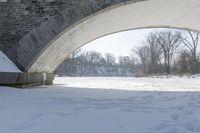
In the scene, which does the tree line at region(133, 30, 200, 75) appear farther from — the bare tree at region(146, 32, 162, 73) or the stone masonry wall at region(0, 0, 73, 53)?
the stone masonry wall at region(0, 0, 73, 53)

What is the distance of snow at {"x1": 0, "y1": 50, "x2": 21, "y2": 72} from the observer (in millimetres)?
8238

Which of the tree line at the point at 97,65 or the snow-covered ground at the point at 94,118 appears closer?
the snow-covered ground at the point at 94,118

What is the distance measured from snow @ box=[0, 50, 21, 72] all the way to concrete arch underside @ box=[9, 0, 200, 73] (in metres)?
0.25

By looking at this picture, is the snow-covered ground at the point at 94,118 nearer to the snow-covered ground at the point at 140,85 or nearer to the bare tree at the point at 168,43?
the snow-covered ground at the point at 140,85

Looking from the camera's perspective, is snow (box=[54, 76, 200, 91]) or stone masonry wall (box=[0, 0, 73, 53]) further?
snow (box=[54, 76, 200, 91])

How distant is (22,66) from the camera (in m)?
9.23

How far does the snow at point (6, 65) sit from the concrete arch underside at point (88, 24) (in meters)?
0.25

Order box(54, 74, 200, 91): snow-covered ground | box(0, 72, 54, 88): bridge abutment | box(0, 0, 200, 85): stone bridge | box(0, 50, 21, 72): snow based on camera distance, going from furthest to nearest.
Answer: box(54, 74, 200, 91): snow-covered ground → box(0, 0, 200, 85): stone bridge → box(0, 50, 21, 72): snow → box(0, 72, 54, 88): bridge abutment

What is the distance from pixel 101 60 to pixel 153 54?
24.5 meters

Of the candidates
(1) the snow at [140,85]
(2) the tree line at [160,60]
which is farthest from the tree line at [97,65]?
(1) the snow at [140,85]

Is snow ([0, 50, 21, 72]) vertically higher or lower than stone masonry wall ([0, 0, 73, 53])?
lower

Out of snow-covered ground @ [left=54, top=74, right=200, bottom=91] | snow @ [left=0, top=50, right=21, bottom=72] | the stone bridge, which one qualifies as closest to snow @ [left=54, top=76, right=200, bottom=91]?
snow-covered ground @ [left=54, top=74, right=200, bottom=91]

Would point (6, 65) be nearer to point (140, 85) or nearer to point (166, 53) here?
point (140, 85)

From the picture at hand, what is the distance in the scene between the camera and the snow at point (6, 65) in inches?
324
